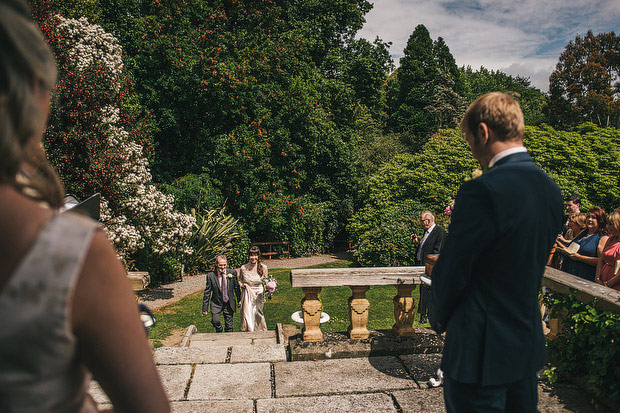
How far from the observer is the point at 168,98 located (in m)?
18.5

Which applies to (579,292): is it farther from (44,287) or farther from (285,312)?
(285,312)

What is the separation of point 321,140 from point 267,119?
11.3 ft

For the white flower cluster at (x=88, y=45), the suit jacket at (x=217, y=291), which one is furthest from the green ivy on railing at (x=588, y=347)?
the white flower cluster at (x=88, y=45)

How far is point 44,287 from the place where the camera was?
26.2 inches

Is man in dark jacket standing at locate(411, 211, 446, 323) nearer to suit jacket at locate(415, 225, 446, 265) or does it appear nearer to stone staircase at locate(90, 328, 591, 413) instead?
suit jacket at locate(415, 225, 446, 265)

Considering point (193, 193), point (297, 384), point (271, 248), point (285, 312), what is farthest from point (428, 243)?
point (271, 248)

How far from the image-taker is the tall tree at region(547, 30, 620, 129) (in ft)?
115

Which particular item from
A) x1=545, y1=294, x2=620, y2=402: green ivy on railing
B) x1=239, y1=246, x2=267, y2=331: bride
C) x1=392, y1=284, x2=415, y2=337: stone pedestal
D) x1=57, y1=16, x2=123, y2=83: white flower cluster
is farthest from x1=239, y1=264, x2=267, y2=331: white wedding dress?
x1=57, y1=16, x2=123, y2=83: white flower cluster

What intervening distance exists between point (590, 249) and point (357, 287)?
3679mm

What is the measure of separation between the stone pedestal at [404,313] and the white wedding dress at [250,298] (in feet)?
13.4

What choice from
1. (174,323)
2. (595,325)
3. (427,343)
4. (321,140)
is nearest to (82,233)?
(595,325)

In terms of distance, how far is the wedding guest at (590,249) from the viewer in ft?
19.2

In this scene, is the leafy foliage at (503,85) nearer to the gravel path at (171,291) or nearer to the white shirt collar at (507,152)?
the gravel path at (171,291)

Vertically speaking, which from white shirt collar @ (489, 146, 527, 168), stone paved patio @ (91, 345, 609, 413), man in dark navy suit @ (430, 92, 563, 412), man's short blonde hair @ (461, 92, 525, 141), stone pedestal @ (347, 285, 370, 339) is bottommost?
stone paved patio @ (91, 345, 609, 413)
